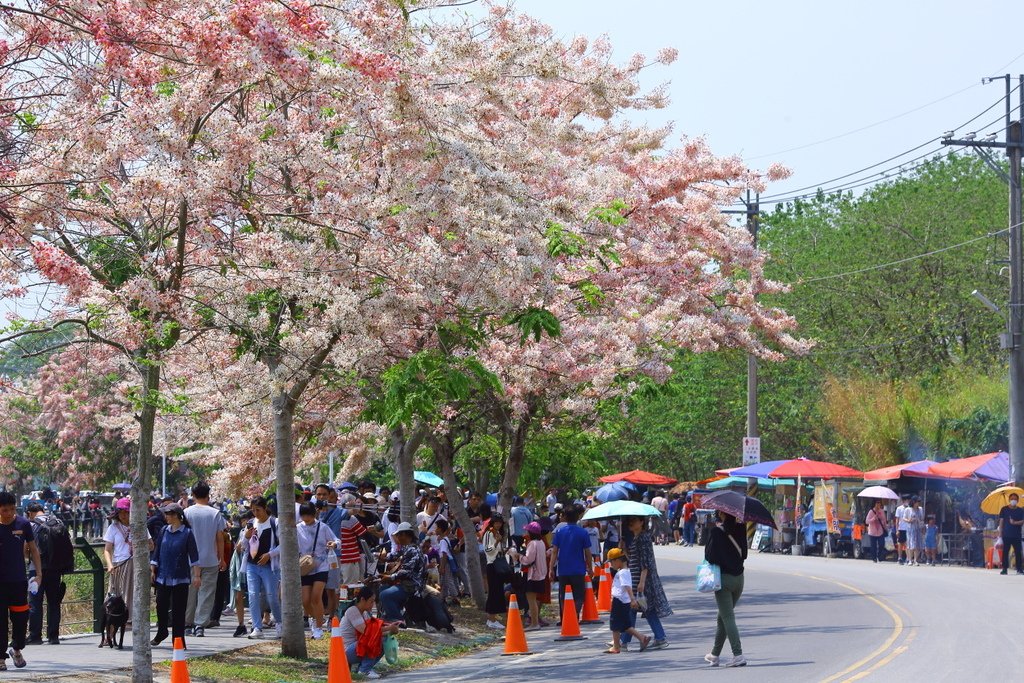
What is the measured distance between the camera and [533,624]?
22250 mm

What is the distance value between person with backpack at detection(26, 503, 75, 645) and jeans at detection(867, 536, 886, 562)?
2667cm

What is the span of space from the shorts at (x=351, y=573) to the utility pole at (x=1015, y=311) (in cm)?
2139

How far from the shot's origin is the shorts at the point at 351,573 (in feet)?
64.6

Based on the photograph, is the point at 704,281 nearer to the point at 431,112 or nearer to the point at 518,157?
the point at 518,157

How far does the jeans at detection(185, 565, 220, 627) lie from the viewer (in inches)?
742

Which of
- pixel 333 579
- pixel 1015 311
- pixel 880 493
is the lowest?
pixel 333 579

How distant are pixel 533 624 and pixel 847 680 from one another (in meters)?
8.78

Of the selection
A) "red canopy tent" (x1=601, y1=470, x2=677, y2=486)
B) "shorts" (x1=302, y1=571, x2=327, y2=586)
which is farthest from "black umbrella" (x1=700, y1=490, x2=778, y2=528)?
"red canopy tent" (x1=601, y1=470, x2=677, y2=486)

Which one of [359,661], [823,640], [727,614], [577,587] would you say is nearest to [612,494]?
[577,587]

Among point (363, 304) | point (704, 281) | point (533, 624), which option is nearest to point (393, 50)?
point (363, 304)

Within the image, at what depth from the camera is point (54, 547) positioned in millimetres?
17562

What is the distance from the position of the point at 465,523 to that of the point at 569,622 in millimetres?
3825

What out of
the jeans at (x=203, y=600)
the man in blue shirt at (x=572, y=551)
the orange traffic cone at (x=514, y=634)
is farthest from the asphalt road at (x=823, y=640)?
the jeans at (x=203, y=600)

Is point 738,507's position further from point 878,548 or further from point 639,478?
point 639,478
